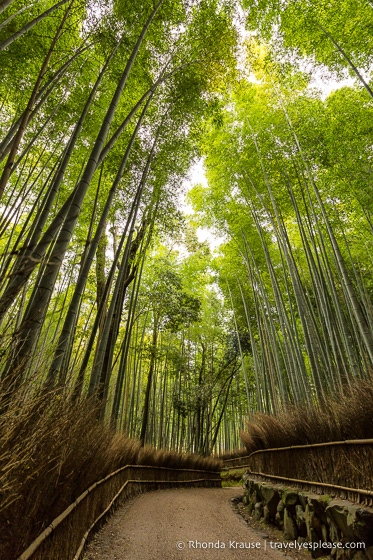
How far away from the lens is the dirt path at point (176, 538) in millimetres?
2350

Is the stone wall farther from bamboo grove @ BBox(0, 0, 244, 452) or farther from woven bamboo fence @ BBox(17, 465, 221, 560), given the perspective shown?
bamboo grove @ BBox(0, 0, 244, 452)

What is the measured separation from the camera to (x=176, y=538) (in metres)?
2.78

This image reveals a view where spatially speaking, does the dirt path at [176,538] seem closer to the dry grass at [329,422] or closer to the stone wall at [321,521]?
the stone wall at [321,521]

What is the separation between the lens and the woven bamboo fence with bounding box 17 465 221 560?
1.20 meters

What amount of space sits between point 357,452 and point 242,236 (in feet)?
19.8

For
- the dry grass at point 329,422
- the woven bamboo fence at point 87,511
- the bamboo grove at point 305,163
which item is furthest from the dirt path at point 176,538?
the bamboo grove at point 305,163

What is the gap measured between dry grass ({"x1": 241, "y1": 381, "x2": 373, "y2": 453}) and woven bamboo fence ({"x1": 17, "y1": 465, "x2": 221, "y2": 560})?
206 centimetres

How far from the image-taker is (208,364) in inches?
496

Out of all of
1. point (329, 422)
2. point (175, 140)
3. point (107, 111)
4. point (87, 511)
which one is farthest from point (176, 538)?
point (175, 140)

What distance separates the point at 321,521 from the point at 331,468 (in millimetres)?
398

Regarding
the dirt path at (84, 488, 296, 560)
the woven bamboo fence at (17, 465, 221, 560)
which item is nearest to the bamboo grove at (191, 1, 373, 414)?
the dirt path at (84, 488, 296, 560)

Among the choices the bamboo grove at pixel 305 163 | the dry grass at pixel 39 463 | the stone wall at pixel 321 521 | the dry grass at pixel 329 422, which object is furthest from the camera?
the bamboo grove at pixel 305 163

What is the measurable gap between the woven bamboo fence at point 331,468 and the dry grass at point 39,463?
1.89m

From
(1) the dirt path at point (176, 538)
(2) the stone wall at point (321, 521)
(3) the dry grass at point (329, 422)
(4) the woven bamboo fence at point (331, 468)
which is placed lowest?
(1) the dirt path at point (176, 538)
